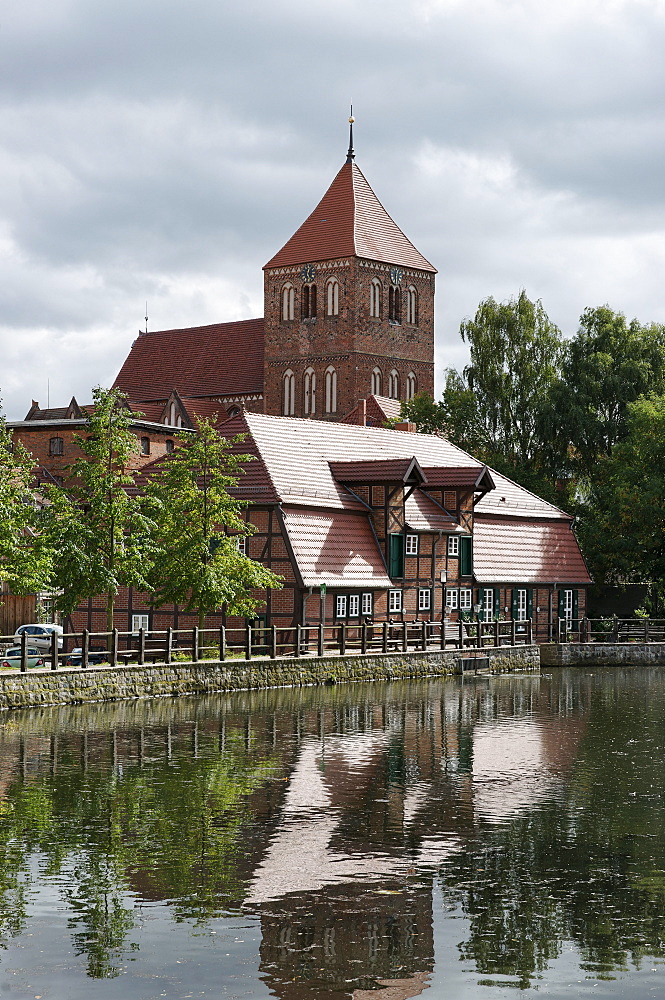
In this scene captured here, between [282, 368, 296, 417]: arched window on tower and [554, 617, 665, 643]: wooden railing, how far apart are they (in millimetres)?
47366

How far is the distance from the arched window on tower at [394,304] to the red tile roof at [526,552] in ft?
149

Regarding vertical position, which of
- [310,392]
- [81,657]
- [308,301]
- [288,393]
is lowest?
[81,657]

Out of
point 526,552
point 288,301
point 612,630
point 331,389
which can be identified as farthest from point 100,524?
point 288,301

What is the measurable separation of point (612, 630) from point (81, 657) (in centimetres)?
2634

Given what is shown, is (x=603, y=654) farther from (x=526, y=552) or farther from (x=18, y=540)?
(x=18, y=540)

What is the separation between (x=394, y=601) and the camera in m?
49.2

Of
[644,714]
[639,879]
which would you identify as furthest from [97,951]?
[644,714]

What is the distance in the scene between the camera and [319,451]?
5081 cm

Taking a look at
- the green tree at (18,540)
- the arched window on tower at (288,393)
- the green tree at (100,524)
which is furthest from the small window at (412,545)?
the arched window on tower at (288,393)

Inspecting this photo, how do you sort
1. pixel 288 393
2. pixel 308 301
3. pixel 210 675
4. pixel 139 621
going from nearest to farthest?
pixel 210 675 → pixel 139 621 → pixel 288 393 → pixel 308 301

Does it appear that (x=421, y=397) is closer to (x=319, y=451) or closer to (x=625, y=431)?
(x=625, y=431)

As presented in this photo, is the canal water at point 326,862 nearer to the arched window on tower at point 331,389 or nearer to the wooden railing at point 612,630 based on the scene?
the wooden railing at point 612,630

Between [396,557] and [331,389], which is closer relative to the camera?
[396,557]

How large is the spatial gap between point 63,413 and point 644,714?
77.3 meters
